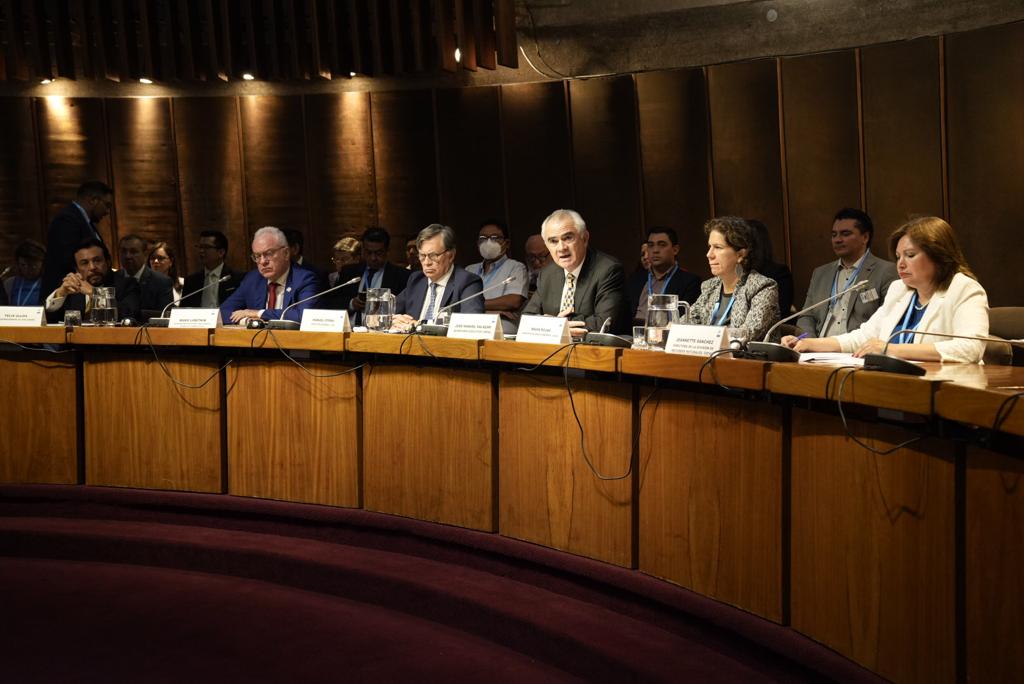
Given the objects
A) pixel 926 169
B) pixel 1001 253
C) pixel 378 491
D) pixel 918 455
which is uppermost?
pixel 926 169

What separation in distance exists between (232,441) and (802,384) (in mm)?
2104

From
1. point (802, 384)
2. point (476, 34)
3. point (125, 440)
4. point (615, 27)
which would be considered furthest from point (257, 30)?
point (802, 384)

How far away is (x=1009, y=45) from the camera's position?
4.51m

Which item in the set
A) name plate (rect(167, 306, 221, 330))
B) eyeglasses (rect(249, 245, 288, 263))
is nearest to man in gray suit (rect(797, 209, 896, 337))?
eyeglasses (rect(249, 245, 288, 263))

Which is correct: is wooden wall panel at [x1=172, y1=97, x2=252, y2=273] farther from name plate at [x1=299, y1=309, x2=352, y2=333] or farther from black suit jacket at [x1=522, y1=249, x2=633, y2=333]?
black suit jacket at [x1=522, y1=249, x2=633, y2=333]

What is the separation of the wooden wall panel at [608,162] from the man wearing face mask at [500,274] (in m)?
0.95

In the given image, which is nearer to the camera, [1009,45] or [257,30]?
[1009,45]

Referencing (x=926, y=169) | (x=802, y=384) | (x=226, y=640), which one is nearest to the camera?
(x=802, y=384)

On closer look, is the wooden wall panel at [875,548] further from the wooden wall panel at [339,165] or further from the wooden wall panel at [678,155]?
the wooden wall panel at [339,165]

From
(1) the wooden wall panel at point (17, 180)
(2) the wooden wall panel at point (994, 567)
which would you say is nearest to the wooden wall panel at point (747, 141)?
(2) the wooden wall panel at point (994, 567)

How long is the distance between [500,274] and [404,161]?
1739 millimetres

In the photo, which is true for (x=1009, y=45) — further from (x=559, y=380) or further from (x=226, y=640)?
(x=226, y=640)

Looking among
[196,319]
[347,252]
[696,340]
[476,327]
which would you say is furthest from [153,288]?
[696,340]

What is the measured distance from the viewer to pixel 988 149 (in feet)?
15.2
